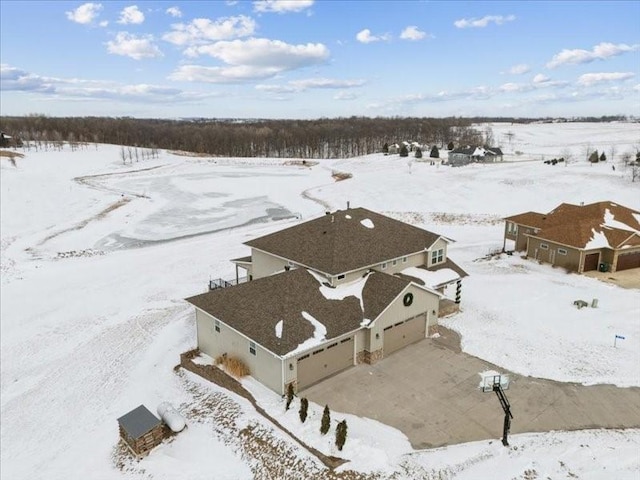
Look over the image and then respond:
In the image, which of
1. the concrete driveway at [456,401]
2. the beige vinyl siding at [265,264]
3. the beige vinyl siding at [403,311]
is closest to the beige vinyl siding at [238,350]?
the concrete driveway at [456,401]

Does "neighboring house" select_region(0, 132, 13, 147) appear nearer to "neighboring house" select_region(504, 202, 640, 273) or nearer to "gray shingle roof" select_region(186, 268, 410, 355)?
"gray shingle roof" select_region(186, 268, 410, 355)

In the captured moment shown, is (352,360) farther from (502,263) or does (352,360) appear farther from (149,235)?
(149,235)

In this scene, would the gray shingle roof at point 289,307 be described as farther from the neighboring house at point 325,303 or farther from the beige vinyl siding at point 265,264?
the beige vinyl siding at point 265,264

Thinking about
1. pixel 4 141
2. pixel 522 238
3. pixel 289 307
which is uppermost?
pixel 4 141

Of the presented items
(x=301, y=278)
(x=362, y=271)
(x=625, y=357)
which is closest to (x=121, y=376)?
(x=301, y=278)

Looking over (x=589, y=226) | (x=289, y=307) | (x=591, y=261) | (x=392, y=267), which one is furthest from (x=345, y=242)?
(x=589, y=226)

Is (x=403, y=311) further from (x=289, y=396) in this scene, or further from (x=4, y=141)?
(x=4, y=141)
